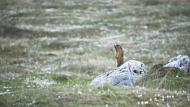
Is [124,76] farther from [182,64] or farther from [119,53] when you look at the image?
[182,64]

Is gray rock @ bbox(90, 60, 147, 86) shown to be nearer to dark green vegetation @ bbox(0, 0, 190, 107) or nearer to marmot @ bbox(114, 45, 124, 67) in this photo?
marmot @ bbox(114, 45, 124, 67)

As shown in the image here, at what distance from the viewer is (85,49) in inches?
1869

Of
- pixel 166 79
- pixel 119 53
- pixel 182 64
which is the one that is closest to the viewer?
pixel 166 79

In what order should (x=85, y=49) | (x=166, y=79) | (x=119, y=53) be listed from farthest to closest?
(x=85, y=49), (x=119, y=53), (x=166, y=79)

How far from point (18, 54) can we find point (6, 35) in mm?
13313

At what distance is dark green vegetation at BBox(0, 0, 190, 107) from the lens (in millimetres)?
16422

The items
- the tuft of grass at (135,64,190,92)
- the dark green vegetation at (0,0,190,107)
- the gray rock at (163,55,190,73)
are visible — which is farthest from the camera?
the gray rock at (163,55,190,73)

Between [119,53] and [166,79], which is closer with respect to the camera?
[166,79]

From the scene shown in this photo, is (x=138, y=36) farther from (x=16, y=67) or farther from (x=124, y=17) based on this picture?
(x=16, y=67)

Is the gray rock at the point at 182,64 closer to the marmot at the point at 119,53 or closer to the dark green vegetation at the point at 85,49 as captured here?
the dark green vegetation at the point at 85,49

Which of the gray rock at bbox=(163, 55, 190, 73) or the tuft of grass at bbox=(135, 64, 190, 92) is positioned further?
the gray rock at bbox=(163, 55, 190, 73)

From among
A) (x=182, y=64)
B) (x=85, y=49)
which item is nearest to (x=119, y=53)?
(x=182, y=64)

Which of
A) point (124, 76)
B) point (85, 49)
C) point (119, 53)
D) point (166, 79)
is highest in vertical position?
point (119, 53)

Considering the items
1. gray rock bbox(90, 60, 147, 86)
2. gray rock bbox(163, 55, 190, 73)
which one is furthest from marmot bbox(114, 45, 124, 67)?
gray rock bbox(163, 55, 190, 73)
